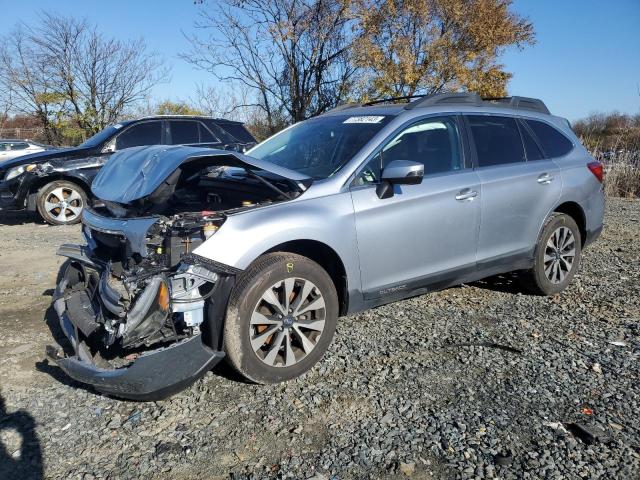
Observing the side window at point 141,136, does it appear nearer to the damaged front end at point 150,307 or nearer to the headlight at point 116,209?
the headlight at point 116,209

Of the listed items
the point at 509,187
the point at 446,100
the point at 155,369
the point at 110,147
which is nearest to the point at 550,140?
the point at 509,187

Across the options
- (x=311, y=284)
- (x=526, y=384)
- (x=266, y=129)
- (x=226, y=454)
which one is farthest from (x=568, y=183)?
(x=266, y=129)

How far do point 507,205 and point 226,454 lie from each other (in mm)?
3116

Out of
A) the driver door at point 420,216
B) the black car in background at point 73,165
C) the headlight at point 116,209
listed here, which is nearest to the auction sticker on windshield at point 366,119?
the driver door at point 420,216

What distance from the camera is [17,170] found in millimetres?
8805

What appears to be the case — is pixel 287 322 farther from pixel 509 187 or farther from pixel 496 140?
pixel 496 140

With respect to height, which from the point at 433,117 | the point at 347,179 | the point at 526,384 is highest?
the point at 433,117

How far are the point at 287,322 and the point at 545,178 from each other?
2958 millimetres

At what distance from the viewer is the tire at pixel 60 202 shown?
9062mm

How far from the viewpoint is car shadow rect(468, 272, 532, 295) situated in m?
5.29

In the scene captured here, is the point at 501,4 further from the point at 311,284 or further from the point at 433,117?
the point at 311,284

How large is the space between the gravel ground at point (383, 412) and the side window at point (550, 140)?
161cm

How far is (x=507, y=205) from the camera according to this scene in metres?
4.55

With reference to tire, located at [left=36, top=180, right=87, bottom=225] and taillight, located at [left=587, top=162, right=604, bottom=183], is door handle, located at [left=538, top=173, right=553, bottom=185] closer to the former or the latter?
taillight, located at [left=587, top=162, right=604, bottom=183]
